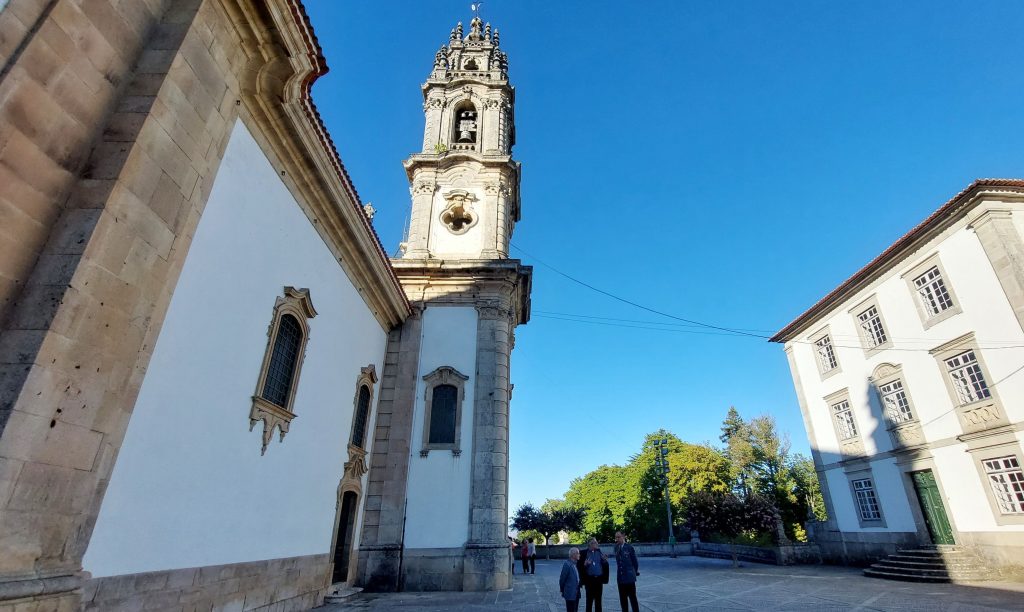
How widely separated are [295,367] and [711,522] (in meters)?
18.7

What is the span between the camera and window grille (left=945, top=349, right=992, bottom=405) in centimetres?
1523

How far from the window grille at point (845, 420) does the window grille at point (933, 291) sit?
5349 mm

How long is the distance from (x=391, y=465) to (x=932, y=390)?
17974 millimetres

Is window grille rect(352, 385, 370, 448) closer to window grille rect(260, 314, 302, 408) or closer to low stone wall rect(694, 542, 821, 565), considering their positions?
window grille rect(260, 314, 302, 408)

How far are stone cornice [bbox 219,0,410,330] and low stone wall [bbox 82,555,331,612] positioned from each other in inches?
244

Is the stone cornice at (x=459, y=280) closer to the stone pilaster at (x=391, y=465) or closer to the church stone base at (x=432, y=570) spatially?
the stone pilaster at (x=391, y=465)

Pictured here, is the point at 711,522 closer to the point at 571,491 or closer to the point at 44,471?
the point at 44,471

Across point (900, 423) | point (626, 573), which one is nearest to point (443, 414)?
point (626, 573)

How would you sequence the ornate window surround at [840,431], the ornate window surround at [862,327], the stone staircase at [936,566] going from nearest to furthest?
the stone staircase at [936,566]
the ornate window surround at [862,327]
the ornate window surround at [840,431]

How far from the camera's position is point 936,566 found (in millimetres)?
14797

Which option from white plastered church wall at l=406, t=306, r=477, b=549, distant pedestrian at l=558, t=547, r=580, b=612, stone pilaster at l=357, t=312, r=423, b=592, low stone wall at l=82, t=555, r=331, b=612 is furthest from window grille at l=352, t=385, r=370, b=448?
distant pedestrian at l=558, t=547, r=580, b=612

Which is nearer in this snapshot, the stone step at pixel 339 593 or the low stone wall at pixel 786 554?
the stone step at pixel 339 593

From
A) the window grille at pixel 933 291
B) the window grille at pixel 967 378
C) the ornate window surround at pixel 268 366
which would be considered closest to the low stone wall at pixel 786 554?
the window grille at pixel 967 378

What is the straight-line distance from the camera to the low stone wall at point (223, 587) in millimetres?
5041
